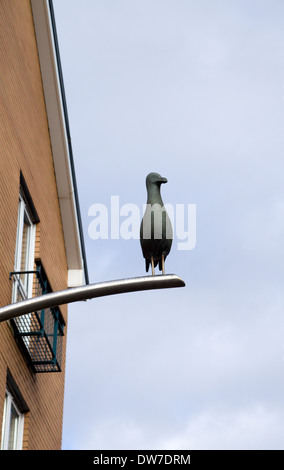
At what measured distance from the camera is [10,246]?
A: 49.9 feet

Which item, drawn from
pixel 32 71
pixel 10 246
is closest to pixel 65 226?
pixel 32 71

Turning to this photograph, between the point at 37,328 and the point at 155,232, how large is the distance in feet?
21.9

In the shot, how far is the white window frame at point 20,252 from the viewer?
15.6m

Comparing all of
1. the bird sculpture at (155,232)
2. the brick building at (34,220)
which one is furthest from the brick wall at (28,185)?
the bird sculpture at (155,232)

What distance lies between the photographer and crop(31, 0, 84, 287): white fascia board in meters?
18.2

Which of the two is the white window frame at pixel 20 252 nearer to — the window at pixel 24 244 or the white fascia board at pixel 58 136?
the window at pixel 24 244

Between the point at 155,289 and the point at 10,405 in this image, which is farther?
the point at 10,405

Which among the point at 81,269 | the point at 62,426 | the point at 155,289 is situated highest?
the point at 81,269

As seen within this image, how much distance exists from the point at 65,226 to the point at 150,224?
35.3ft

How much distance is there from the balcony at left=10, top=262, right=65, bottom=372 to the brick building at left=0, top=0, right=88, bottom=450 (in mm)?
17

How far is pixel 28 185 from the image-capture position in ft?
55.1

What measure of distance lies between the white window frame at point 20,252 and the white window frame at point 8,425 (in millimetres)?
1566
